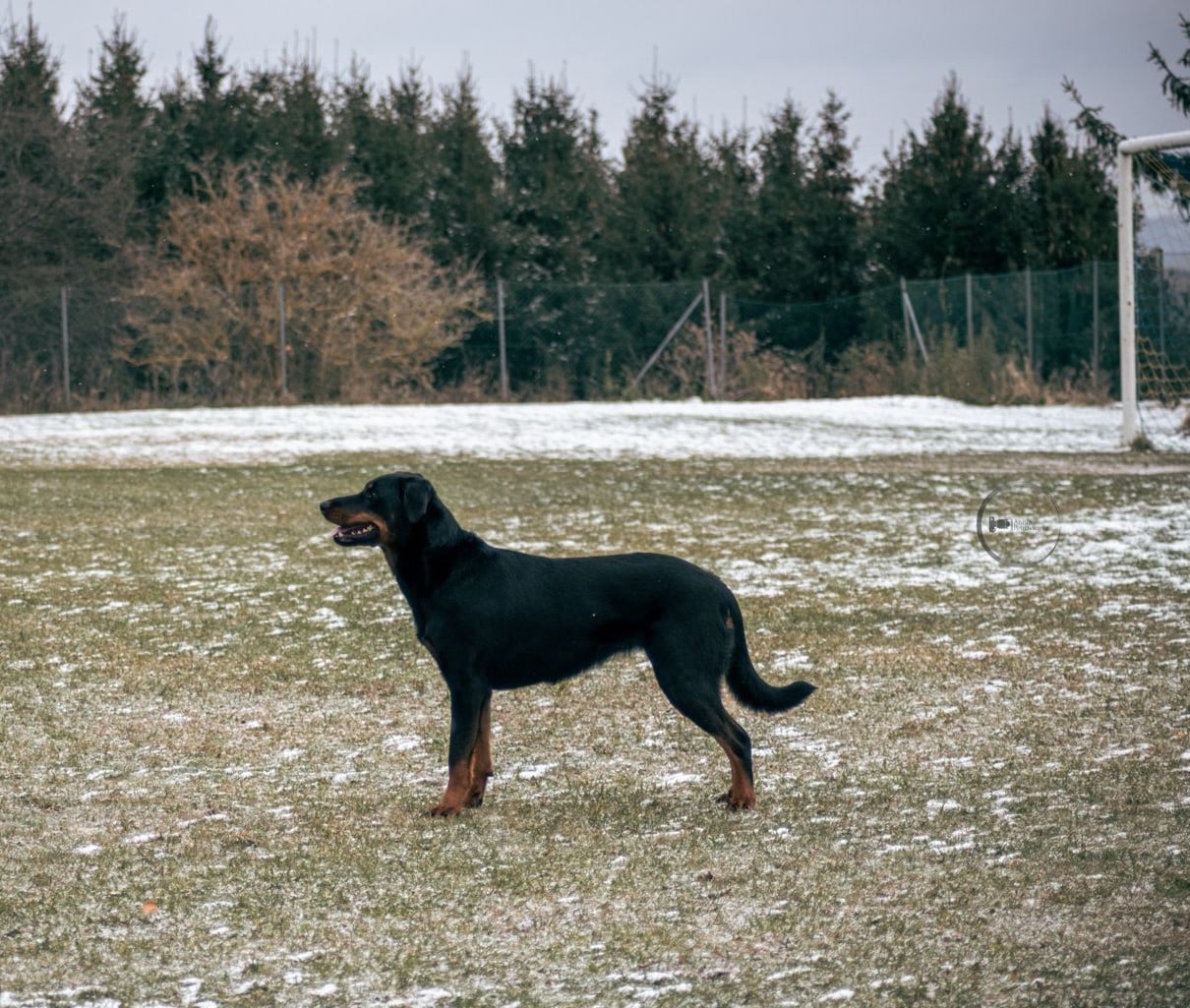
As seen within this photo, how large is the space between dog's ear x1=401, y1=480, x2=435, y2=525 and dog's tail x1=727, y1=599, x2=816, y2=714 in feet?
3.15

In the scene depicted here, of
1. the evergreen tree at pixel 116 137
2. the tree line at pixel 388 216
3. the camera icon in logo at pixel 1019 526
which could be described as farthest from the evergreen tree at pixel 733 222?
the camera icon in logo at pixel 1019 526

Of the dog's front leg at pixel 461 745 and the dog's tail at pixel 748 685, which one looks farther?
the dog's tail at pixel 748 685

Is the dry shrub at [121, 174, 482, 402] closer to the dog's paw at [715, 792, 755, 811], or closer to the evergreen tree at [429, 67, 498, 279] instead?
the evergreen tree at [429, 67, 498, 279]

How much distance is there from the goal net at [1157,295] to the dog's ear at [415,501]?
44.1 ft

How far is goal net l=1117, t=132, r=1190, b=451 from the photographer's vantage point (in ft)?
55.1

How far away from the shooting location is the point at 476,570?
15.5 feet

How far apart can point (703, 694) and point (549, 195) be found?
2600cm

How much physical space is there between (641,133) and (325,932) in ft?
94.4

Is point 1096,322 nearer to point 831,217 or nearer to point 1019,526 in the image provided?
point 831,217

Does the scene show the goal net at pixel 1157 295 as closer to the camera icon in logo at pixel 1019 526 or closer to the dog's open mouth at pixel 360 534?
the camera icon in logo at pixel 1019 526

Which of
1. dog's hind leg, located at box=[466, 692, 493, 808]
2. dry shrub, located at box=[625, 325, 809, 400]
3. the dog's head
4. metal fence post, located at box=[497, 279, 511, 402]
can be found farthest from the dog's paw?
dry shrub, located at box=[625, 325, 809, 400]

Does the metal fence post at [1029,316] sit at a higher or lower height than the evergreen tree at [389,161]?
lower

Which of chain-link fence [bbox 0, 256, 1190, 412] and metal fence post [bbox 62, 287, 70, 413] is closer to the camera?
metal fence post [bbox 62, 287, 70, 413]

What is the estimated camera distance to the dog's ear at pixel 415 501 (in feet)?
15.4
